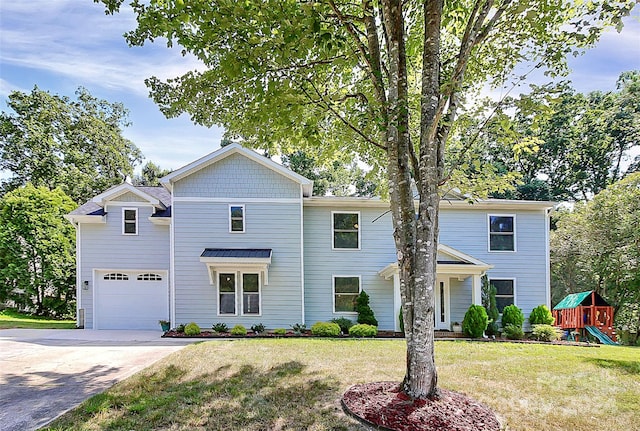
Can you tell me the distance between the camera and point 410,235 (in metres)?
5.56

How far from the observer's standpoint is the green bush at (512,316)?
13500mm

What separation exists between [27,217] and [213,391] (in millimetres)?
17807

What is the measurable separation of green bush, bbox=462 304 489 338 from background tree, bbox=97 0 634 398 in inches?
291

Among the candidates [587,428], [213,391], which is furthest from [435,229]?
[213,391]

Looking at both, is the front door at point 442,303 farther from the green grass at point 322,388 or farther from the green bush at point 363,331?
the green grass at point 322,388

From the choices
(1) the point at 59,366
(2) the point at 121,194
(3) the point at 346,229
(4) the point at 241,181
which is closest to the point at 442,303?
(3) the point at 346,229

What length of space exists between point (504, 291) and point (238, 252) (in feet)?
31.3

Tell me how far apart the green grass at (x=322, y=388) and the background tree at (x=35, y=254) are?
1357 centimetres

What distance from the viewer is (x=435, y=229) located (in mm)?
5574

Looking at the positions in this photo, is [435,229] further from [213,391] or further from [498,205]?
[498,205]

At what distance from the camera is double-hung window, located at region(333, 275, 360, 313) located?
14273 mm

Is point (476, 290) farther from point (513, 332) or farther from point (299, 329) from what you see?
point (299, 329)

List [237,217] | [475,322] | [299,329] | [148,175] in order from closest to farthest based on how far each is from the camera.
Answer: [475,322] < [299,329] < [237,217] < [148,175]

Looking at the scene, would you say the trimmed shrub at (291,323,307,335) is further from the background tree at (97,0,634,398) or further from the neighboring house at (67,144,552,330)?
the background tree at (97,0,634,398)
